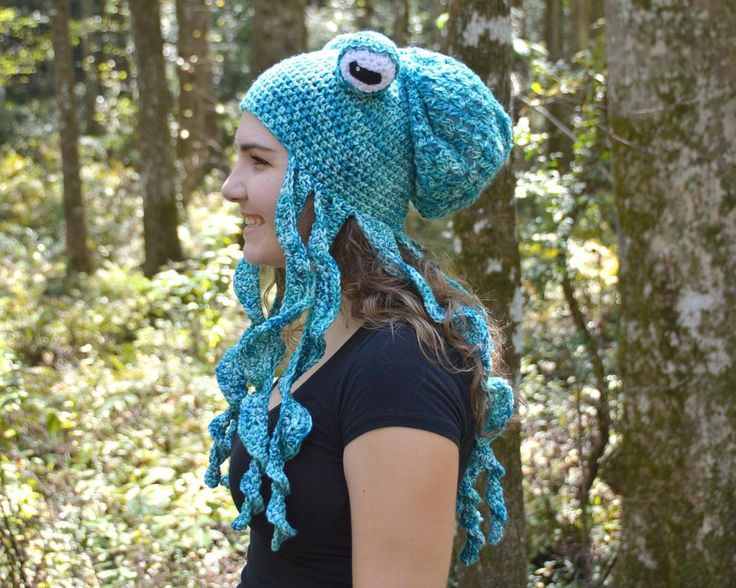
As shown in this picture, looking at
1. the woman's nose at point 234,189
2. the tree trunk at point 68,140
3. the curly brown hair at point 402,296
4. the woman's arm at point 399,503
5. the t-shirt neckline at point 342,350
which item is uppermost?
the woman's nose at point 234,189

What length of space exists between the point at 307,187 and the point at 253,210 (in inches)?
7.4

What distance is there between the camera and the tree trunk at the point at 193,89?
1446cm

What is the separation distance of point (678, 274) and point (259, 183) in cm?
240

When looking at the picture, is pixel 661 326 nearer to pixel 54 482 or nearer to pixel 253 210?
pixel 253 210

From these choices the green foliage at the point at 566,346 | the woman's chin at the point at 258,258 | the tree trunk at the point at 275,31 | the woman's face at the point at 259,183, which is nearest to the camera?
the woman's face at the point at 259,183

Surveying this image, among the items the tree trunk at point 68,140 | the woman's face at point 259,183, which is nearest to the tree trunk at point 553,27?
the tree trunk at point 68,140

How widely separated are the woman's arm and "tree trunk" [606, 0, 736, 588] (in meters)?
2.43

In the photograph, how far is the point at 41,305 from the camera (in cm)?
1136

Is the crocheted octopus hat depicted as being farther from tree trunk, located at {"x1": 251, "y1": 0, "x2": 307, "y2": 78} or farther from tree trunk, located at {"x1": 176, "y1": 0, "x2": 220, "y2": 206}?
tree trunk, located at {"x1": 176, "y1": 0, "x2": 220, "y2": 206}

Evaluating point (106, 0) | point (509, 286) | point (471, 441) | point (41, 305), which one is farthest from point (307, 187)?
point (106, 0)

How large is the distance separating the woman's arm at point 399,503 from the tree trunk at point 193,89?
510 inches

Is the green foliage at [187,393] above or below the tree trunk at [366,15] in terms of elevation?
below

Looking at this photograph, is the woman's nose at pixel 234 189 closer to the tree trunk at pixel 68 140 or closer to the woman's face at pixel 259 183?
the woman's face at pixel 259 183

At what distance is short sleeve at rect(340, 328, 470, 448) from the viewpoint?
1.71m
